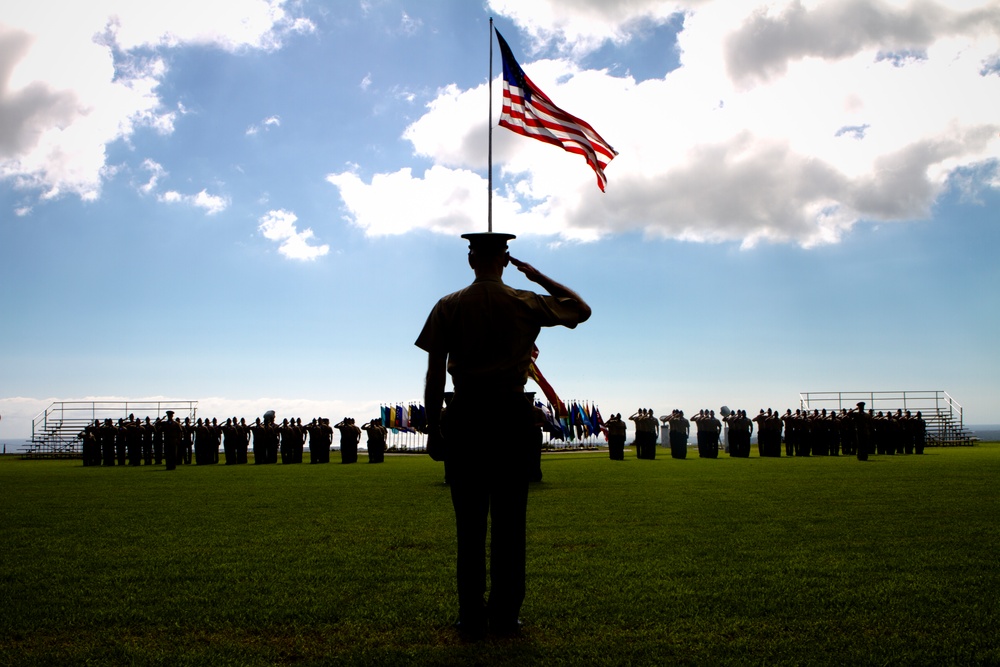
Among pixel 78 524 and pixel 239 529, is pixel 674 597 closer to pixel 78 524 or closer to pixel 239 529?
pixel 239 529

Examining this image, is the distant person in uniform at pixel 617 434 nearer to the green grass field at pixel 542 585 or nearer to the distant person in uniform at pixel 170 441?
the distant person in uniform at pixel 170 441

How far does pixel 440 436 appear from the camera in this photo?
15.3 ft

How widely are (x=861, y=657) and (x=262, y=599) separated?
3.51 m

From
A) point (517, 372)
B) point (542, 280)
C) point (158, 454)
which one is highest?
point (542, 280)

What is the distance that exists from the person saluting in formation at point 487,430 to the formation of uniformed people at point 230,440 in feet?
94.0

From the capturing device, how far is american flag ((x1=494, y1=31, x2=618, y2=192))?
1184 centimetres

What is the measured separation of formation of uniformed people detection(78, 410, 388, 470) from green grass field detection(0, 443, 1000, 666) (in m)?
22.3

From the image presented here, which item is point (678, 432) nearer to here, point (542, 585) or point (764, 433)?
point (764, 433)

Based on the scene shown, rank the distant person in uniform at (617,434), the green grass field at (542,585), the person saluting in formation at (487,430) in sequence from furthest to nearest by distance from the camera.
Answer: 1. the distant person in uniform at (617,434)
2. the person saluting in formation at (487,430)
3. the green grass field at (542,585)

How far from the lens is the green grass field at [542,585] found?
408cm

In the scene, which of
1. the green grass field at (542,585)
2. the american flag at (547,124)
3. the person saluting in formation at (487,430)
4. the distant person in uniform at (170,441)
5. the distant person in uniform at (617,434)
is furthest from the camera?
the distant person in uniform at (617,434)

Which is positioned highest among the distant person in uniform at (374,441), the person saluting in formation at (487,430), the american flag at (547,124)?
the american flag at (547,124)

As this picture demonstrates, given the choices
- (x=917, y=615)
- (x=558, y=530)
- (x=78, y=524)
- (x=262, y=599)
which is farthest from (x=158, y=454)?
(x=917, y=615)

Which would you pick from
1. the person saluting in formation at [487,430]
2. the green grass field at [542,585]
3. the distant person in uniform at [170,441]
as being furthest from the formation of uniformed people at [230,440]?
the person saluting in formation at [487,430]
